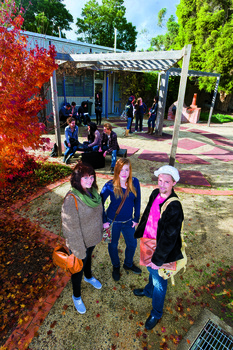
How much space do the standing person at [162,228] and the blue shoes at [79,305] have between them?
0.84m

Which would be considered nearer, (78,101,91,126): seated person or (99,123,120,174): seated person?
(99,123,120,174): seated person

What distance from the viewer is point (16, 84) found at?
166 inches

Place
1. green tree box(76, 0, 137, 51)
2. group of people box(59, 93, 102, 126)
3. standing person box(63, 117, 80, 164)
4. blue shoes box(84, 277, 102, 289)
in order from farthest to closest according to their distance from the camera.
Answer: green tree box(76, 0, 137, 51)
group of people box(59, 93, 102, 126)
standing person box(63, 117, 80, 164)
blue shoes box(84, 277, 102, 289)

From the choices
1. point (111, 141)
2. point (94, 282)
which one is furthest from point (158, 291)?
point (111, 141)

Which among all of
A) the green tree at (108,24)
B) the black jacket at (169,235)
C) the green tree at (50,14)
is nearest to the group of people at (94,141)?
the black jacket at (169,235)

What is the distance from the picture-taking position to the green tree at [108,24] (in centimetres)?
4031

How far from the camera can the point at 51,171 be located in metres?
6.56

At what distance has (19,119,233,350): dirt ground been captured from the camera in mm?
2400

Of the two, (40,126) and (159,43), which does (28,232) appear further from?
(159,43)

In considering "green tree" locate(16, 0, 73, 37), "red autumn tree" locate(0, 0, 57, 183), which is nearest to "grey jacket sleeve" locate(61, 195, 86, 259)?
"red autumn tree" locate(0, 0, 57, 183)

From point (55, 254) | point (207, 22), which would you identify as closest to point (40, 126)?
point (55, 254)

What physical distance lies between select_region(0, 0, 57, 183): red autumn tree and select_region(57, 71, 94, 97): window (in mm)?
9446

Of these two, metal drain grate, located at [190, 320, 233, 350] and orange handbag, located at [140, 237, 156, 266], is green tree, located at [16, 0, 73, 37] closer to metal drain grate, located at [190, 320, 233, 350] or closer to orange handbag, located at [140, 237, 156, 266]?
orange handbag, located at [140, 237, 156, 266]

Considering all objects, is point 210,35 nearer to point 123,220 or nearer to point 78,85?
point 78,85
